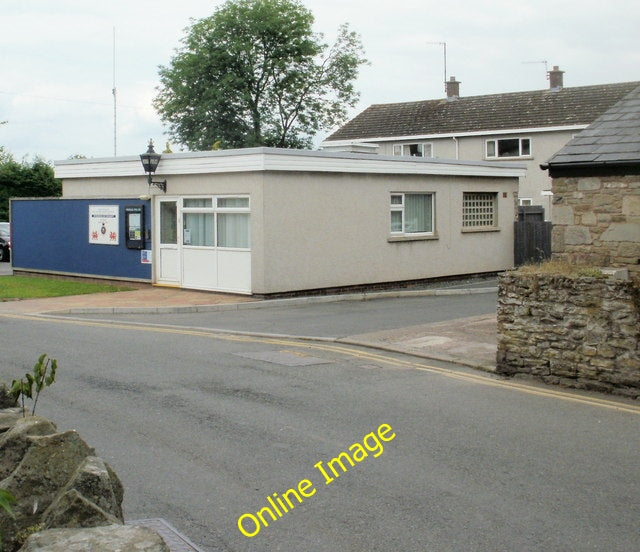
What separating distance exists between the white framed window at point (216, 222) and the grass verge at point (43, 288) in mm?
2637

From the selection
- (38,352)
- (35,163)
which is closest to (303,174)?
(38,352)

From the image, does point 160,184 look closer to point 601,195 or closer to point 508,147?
point 601,195

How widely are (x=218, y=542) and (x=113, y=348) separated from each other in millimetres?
8343

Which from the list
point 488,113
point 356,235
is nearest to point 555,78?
point 488,113

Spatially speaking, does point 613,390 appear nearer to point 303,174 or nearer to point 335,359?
point 335,359

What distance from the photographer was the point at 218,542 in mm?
5852

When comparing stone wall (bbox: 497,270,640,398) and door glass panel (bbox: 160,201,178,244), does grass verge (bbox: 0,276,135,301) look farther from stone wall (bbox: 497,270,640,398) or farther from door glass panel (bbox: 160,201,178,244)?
stone wall (bbox: 497,270,640,398)

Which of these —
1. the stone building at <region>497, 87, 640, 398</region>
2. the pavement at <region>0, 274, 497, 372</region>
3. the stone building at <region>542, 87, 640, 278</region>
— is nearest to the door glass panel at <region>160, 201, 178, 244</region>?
the pavement at <region>0, 274, 497, 372</region>

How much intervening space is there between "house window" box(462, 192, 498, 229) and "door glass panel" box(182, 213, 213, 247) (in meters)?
8.77

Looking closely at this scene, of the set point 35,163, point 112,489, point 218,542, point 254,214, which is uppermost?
point 35,163

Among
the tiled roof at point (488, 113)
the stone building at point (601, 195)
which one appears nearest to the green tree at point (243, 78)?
the tiled roof at point (488, 113)

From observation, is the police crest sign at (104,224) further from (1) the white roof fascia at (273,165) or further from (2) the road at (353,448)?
(2) the road at (353,448)

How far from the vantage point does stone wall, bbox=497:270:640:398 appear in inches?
421

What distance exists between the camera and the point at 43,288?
80.6ft
